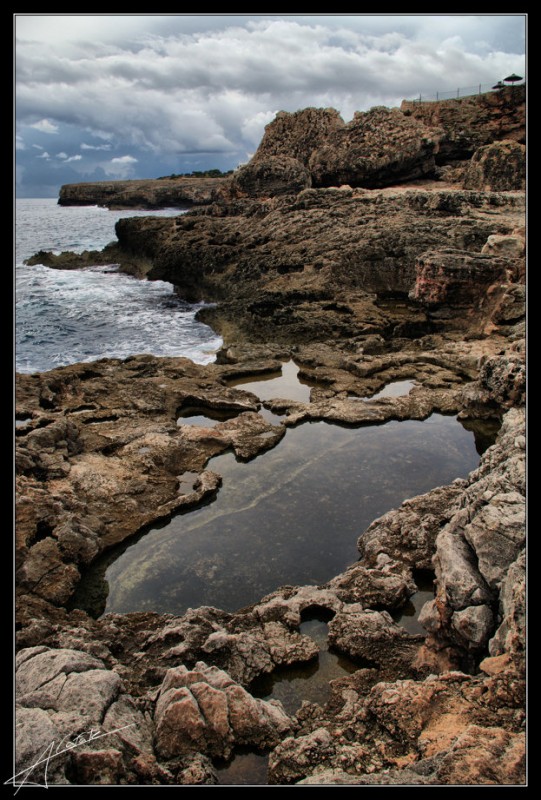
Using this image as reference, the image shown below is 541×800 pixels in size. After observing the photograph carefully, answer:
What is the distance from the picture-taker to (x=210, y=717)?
5.53m

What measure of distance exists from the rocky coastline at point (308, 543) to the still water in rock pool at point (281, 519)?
0.46 m

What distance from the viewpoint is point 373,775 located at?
441 cm

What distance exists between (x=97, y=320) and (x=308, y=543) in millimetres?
21220

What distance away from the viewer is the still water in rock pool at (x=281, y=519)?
884 cm

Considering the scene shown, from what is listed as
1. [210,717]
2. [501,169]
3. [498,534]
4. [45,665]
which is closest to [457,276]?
[501,169]

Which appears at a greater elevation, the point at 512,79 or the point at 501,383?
the point at 512,79

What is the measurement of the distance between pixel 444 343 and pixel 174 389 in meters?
10.6

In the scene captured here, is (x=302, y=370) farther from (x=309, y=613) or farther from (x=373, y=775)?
(x=373, y=775)

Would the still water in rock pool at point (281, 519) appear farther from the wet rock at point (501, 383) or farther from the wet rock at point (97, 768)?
the wet rock at point (97, 768)

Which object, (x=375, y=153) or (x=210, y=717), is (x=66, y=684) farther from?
(x=375, y=153)

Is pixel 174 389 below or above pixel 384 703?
above

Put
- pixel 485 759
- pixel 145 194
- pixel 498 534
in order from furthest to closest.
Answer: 1. pixel 145 194
2. pixel 498 534
3. pixel 485 759

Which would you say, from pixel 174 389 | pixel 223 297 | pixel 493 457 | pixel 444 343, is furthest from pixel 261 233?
pixel 493 457

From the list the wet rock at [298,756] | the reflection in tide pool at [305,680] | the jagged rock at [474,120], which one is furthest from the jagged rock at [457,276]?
the jagged rock at [474,120]
